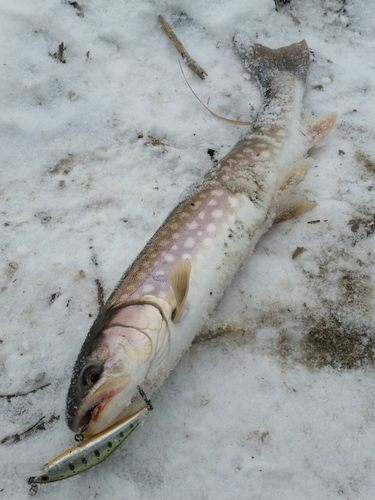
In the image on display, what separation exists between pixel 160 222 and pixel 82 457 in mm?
1723

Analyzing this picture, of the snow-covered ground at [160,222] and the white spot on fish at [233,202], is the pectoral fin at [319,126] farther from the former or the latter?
the white spot on fish at [233,202]

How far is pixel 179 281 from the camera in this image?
8.41ft

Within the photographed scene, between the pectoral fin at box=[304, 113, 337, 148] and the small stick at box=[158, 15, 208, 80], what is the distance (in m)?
1.16

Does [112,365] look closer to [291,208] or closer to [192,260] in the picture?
[192,260]

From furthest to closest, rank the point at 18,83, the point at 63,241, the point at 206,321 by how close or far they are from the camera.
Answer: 1. the point at 18,83
2. the point at 63,241
3. the point at 206,321

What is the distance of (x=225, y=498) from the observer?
233 cm

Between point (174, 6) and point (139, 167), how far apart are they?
196cm

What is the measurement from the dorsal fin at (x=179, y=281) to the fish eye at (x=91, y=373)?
53cm

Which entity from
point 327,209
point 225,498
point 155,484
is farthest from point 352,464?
point 327,209

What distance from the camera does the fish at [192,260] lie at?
228 centimetres

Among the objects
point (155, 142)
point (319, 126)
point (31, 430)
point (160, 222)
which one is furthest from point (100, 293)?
point (319, 126)

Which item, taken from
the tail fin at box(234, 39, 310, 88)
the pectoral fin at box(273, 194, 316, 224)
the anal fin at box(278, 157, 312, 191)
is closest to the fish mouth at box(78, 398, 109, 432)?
the pectoral fin at box(273, 194, 316, 224)

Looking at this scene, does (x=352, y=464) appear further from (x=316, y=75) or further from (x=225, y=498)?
(x=316, y=75)

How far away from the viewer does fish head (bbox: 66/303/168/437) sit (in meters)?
2.21
